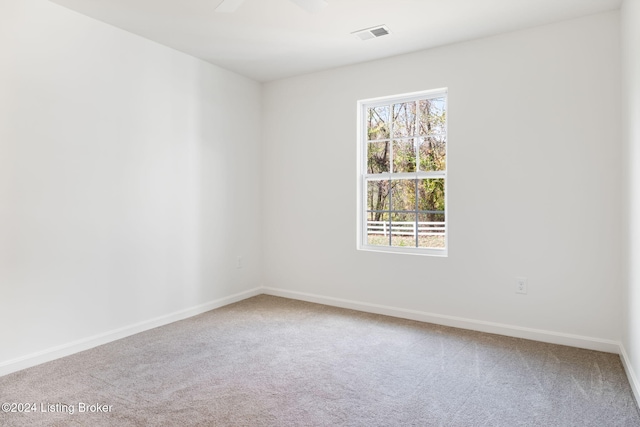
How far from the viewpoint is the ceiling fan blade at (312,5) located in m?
2.66

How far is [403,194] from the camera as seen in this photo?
3.87 metres

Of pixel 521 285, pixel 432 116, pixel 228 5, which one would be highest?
pixel 228 5

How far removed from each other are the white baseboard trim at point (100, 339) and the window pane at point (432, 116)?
8.92ft

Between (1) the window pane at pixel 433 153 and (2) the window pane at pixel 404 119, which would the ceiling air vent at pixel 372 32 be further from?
(1) the window pane at pixel 433 153

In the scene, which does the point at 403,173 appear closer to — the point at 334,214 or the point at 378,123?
the point at 378,123

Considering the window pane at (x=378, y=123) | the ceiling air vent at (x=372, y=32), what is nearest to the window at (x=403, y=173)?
the window pane at (x=378, y=123)

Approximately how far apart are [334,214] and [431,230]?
1.05 meters

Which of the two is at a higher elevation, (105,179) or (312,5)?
(312,5)

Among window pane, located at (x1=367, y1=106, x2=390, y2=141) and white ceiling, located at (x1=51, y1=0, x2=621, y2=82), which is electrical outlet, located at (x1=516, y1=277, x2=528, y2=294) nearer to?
window pane, located at (x1=367, y1=106, x2=390, y2=141)

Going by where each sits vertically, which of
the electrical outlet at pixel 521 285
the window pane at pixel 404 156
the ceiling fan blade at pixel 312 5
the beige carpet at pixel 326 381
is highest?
the ceiling fan blade at pixel 312 5

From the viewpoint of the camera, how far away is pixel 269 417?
6.55ft

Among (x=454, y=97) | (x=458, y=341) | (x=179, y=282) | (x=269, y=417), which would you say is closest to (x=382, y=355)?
(x=458, y=341)

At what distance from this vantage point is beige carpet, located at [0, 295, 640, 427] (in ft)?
6.57

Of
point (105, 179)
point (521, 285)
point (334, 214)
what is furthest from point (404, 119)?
point (105, 179)
